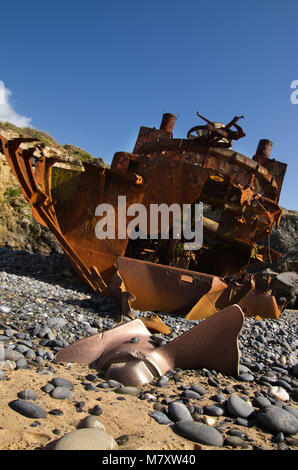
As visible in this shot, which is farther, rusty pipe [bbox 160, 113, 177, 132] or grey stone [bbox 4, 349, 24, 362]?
rusty pipe [bbox 160, 113, 177, 132]

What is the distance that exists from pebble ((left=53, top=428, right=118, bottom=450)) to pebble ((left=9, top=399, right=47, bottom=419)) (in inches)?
10.5

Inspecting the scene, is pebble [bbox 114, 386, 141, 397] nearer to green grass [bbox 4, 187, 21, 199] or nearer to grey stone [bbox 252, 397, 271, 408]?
grey stone [bbox 252, 397, 271, 408]

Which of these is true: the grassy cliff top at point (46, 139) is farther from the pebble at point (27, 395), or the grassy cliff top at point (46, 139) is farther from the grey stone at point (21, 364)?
the pebble at point (27, 395)

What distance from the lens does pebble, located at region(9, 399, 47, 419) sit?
56.4 inches

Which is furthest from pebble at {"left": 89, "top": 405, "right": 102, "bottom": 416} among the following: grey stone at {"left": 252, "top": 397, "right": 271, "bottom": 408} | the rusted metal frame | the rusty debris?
the rusted metal frame

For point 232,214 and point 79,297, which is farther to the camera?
point 232,214

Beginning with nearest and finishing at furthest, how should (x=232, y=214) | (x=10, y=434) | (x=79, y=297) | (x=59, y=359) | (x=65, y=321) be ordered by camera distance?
(x=10, y=434) < (x=59, y=359) < (x=65, y=321) < (x=79, y=297) < (x=232, y=214)

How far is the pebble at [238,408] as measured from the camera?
176 cm

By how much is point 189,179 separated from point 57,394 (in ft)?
12.3

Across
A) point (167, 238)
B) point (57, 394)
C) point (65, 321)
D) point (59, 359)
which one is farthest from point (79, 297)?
point (57, 394)
